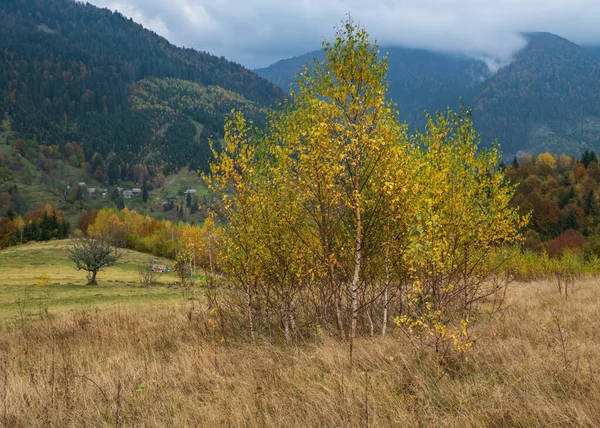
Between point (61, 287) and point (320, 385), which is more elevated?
point (320, 385)

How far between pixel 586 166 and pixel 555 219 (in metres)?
39.3

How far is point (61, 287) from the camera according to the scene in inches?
1586

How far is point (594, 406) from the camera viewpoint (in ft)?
19.9

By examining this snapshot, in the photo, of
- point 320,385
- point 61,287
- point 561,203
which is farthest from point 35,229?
point 561,203

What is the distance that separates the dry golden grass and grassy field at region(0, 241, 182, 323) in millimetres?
13610

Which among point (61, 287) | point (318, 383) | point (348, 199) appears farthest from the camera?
point (61, 287)

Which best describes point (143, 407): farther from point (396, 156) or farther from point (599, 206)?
point (599, 206)

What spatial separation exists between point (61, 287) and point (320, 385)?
137ft

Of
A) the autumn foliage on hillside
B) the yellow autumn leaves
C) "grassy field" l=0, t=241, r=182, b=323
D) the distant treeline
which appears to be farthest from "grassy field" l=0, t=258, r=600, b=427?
the distant treeline

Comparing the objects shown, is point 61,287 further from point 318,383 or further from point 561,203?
point 561,203

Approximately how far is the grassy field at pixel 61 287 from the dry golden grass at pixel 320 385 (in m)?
13.6

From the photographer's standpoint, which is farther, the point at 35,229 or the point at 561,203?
the point at 35,229

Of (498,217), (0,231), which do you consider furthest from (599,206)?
(0,231)

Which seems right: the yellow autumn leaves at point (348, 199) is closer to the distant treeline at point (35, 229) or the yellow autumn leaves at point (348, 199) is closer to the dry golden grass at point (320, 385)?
the dry golden grass at point (320, 385)
